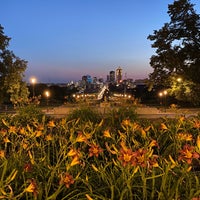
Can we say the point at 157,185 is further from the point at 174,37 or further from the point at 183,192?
the point at 174,37

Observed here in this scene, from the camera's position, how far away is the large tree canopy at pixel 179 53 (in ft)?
104

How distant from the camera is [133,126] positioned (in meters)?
5.20

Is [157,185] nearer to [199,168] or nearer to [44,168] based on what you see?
[44,168]


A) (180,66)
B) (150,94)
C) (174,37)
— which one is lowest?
(150,94)

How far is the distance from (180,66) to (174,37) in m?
2.87

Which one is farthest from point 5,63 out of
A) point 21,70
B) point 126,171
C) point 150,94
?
A: point 150,94

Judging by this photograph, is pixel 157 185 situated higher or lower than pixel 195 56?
lower

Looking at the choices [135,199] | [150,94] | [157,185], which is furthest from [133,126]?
[150,94]

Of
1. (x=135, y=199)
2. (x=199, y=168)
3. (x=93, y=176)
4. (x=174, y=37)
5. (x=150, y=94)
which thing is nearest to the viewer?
(x=135, y=199)

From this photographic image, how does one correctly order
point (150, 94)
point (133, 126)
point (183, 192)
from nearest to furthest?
point (183, 192) < point (133, 126) < point (150, 94)

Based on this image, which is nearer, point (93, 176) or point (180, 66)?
point (93, 176)

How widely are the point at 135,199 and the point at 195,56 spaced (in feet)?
103

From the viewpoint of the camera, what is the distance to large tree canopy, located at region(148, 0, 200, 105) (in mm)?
31609

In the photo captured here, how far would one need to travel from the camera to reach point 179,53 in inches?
1313
